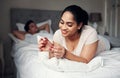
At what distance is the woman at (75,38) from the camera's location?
130cm

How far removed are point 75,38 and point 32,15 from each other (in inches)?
73.5

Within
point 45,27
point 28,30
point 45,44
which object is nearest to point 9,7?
point 28,30

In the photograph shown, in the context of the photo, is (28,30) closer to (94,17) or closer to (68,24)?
(94,17)

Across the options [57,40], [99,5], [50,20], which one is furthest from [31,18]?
[57,40]

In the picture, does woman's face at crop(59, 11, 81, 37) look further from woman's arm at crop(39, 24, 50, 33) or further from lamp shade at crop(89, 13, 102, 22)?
lamp shade at crop(89, 13, 102, 22)

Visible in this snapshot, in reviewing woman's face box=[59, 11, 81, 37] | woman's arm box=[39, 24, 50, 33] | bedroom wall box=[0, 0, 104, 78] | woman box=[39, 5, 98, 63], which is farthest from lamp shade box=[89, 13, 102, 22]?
woman's face box=[59, 11, 81, 37]

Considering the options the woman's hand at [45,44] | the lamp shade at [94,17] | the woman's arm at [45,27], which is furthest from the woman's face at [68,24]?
the lamp shade at [94,17]

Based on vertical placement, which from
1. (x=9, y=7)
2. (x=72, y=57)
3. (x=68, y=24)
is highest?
(x=9, y=7)

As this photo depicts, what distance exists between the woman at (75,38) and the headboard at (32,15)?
175 cm

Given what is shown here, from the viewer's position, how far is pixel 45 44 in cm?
126

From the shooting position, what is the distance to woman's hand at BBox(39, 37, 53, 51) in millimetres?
1234

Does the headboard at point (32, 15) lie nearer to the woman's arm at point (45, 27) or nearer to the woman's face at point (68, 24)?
the woman's arm at point (45, 27)

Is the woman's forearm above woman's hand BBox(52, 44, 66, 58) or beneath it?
beneath

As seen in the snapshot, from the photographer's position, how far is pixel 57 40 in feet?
5.08
